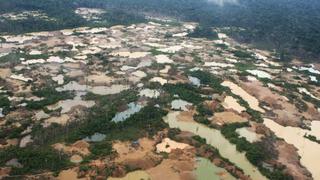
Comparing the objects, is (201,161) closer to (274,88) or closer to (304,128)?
(304,128)

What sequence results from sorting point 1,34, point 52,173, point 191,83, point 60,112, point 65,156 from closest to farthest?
point 52,173 → point 65,156 → point 60,112 → point 191,83 → point 1,34

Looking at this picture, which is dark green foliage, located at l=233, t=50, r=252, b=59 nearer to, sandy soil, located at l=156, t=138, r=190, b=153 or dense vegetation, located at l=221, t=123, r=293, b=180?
dense vegetation, located at l=221, t=123, r=293, b=180

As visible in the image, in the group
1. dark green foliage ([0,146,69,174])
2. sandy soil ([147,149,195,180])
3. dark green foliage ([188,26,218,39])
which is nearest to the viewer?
dark green foliage ([0,146,69,174])

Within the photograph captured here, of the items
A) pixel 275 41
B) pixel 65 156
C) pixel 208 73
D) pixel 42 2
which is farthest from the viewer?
pixel 42 2

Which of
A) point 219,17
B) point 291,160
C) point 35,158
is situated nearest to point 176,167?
point 291,160

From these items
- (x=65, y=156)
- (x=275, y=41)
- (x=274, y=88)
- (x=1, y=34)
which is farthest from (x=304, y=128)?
(x=1, y=34)

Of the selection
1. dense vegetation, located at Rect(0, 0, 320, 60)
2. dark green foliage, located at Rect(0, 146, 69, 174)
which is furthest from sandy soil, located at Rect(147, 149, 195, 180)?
dense vegetation, located at Rect(0, 0, 320, 60)

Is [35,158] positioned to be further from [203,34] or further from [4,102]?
[203,34]

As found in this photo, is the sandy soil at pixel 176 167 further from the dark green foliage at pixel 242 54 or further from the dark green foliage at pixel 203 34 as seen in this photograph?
the dark green foliage at pixel 203 34
